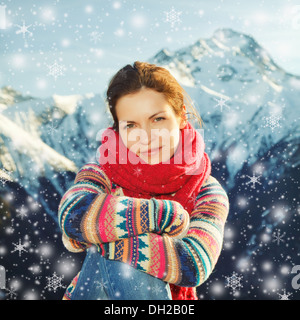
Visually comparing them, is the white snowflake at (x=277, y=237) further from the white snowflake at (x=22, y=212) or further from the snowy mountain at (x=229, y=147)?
the white snowflake at (x=22, y=212)

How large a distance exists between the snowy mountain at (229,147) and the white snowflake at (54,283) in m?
0.11

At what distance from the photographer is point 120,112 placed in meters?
0.96

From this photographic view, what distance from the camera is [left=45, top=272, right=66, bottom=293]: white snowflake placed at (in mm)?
1268

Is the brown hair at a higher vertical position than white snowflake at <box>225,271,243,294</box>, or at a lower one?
higher

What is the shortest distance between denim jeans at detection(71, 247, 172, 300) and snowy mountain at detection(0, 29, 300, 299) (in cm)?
40

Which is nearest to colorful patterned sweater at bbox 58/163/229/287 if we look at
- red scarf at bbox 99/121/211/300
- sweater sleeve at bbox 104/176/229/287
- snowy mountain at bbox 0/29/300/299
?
sweater sleeve at bbox 104/176/229/287

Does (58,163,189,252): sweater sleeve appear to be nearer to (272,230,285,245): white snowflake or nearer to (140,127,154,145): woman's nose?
(140,127,154,145): woman's nose

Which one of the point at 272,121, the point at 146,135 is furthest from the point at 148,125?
the point at 272,121

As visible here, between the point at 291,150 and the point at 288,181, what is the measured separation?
12 cm

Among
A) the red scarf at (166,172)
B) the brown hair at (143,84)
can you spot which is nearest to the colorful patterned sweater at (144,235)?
the red scarf at (166,172)

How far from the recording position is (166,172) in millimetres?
953

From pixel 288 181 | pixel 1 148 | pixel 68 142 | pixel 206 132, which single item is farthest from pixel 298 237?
pixel 1 148

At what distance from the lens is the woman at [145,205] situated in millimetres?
788

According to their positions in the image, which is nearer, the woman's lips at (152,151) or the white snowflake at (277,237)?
the woman's lips at (152,151)
